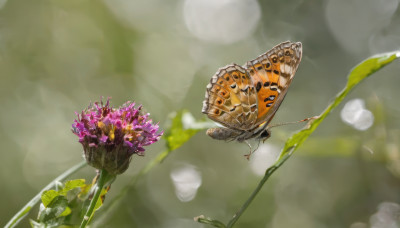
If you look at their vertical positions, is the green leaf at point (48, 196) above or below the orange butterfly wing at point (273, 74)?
below

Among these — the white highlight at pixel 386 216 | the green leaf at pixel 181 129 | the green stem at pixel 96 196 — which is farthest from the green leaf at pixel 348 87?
the white highlight at pixel 386 216

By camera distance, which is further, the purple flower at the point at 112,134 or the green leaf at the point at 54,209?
the purple flower at the point at 112,134

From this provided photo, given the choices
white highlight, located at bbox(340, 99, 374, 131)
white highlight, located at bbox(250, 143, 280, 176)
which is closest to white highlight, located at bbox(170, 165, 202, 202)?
white highlight, located at bbox(250, 143, 280, 176)

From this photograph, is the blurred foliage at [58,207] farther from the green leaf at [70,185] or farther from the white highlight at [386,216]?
the white highlight at [386,216]

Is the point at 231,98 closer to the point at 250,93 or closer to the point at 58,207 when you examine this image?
the point at 250,93

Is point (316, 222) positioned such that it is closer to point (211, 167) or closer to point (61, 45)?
point (211, 167)

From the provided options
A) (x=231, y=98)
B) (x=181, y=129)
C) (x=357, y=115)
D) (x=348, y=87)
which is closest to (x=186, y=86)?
(x=357, y=115)

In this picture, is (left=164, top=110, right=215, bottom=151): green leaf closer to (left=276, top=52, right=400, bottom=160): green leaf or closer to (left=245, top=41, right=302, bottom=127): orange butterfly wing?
(left=245, top=41, right=302, bottom=127): orange butterfly wing
